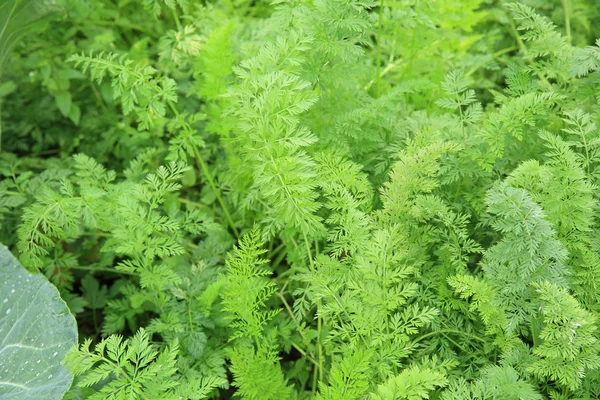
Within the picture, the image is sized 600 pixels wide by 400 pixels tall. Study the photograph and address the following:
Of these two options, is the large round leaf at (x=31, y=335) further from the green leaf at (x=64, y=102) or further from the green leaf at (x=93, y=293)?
the green leaf at (x=64, y=102)

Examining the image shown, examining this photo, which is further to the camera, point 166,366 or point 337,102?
point 337,102

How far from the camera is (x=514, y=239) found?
1595 mm

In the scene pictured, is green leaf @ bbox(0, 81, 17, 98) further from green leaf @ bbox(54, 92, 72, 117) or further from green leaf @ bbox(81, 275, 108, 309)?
green leaf @ bbox(81, 275, 108, 309)

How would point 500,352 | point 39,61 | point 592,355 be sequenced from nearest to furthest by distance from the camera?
point 592,355 < point 500,352 < point 39,61

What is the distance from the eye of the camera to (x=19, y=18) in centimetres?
261

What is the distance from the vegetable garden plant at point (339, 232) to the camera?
1.67 metres

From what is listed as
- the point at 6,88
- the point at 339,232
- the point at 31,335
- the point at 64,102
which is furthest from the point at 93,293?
the point at 339,232

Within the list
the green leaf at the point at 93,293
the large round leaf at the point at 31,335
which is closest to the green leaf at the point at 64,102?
the green leaf at the point at 93,293

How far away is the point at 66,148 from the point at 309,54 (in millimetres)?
1658

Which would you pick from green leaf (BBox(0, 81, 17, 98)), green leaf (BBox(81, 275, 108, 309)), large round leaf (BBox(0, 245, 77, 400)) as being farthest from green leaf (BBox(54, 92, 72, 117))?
large round leaf (BBox(0, 245, 77, 400))

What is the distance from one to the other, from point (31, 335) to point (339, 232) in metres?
1.05

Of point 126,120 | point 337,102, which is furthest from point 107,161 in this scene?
point 337,102

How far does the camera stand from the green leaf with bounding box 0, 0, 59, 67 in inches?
99.5

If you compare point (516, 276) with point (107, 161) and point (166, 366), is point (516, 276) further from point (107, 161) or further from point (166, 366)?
point (107, 161)
